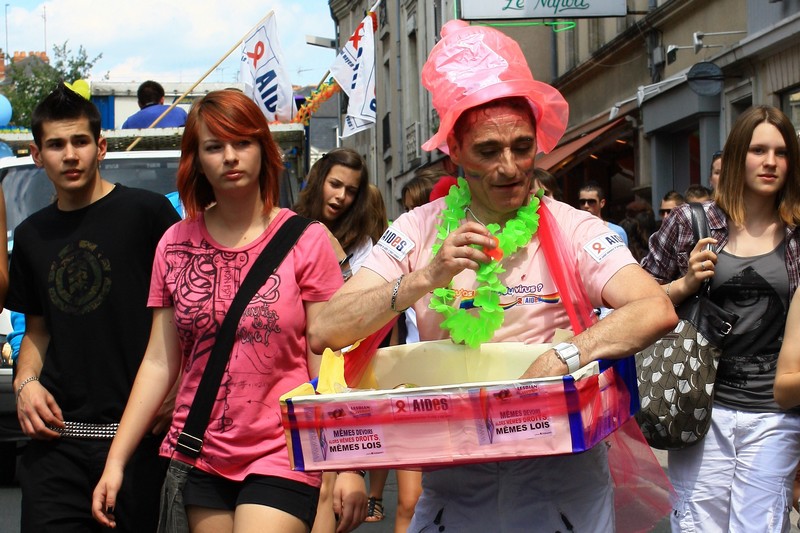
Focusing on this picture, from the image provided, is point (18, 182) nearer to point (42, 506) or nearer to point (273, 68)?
point (273, 68)

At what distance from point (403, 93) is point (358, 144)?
27.9 ft

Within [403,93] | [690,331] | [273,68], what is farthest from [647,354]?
[403,93]

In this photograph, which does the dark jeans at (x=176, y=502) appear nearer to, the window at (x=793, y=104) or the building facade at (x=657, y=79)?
the building facade at (x=657, y=79)

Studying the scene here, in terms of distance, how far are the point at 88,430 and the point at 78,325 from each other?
1.21ft

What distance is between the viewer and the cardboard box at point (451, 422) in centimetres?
262

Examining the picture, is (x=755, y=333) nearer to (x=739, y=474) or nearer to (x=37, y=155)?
(x=739, y=474)

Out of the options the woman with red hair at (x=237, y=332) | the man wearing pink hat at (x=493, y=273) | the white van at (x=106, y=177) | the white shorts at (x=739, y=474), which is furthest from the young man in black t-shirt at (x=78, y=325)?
the white van at (x=106, y=177)

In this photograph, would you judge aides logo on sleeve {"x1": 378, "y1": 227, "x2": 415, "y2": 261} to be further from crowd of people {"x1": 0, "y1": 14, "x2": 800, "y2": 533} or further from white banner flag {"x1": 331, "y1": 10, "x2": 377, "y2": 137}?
white banner flag {"x1": 331, "y1": 10, "x2": 377, "y2": 137}

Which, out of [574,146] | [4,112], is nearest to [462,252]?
[4,112]

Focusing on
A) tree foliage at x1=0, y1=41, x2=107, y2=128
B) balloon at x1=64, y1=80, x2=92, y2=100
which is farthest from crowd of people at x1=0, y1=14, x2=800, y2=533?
tree foliage at x1=0, y1=41, x2=107, y2=128

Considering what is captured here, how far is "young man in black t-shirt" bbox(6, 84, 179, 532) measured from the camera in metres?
4.19

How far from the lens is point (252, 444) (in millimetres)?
3699

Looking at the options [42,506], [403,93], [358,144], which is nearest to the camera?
[42,506]

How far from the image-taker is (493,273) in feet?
10.3
